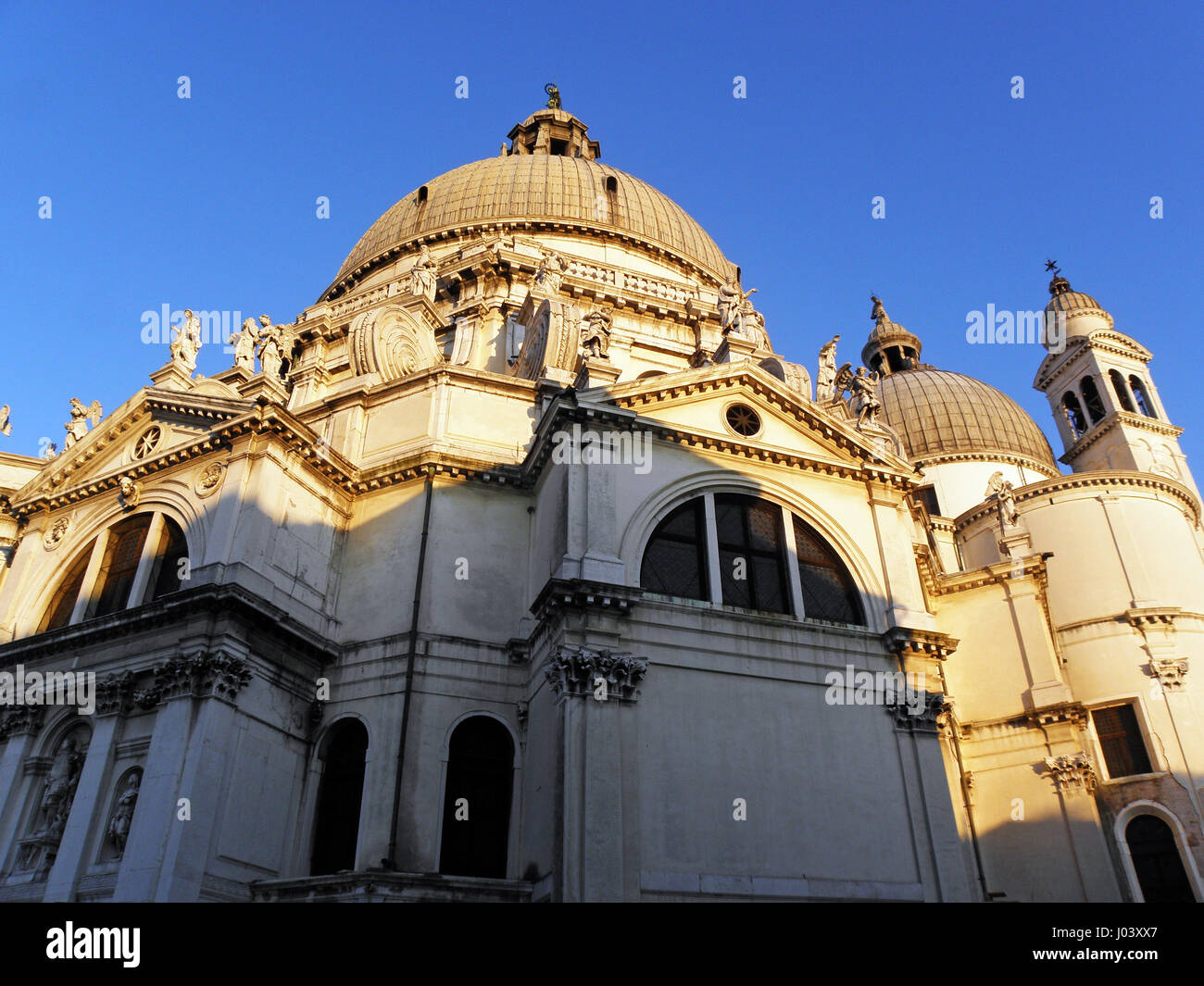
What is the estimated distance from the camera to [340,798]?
2027cm

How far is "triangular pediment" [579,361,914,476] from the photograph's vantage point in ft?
73.0

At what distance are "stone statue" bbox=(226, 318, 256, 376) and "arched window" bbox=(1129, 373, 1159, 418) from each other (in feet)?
118

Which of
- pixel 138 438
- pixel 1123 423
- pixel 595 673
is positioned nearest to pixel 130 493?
pixel 138 438

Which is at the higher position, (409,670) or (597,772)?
(409,670)

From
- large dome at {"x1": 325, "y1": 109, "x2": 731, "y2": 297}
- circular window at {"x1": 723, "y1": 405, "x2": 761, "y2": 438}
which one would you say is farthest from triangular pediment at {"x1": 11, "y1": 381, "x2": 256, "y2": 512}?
large dome at {"x1": 325, "y1": 109, "x2": 731, "y2": 297}

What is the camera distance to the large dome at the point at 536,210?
3947cm

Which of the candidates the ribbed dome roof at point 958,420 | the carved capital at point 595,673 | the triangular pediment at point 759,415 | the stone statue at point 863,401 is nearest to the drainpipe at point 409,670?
the carved capital at point 595,673

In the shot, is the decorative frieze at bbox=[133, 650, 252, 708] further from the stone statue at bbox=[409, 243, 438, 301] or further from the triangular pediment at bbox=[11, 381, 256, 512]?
the stone statue at bbox=[409, 243, 438, 301]

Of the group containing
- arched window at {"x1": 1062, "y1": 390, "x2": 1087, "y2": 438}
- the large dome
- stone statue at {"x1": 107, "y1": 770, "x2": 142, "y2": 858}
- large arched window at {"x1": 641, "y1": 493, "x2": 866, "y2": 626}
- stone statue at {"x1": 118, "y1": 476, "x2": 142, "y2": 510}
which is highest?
the large dome

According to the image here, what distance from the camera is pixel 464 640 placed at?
21328mm

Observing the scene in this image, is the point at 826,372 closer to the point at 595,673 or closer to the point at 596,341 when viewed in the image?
the point at 596,341

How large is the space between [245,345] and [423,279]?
8.11 metres

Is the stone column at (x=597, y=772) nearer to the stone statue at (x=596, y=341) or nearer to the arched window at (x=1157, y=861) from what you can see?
the stone statue at (x=596, y=341)
